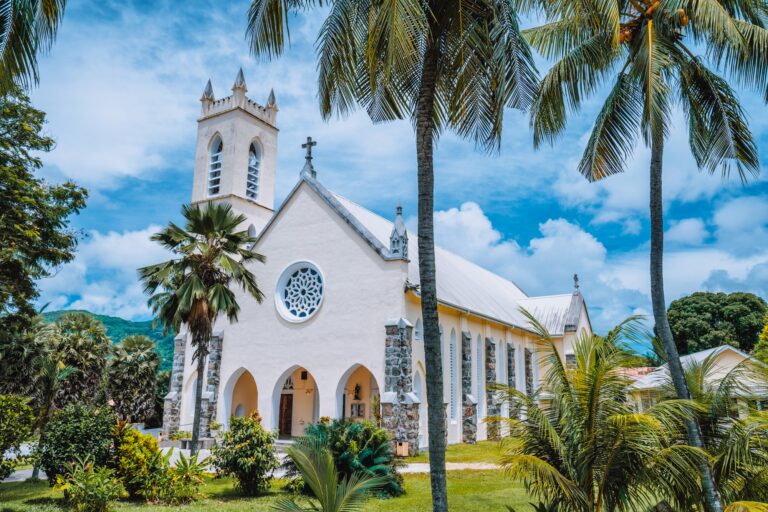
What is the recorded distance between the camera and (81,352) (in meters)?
33.8

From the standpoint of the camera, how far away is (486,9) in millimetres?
9898

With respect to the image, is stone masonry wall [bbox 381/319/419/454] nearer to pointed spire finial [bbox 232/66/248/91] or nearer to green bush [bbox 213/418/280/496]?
green bush [bbox 213/418/280/496]

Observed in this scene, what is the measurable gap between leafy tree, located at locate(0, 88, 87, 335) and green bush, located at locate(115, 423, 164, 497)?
21.7 ft

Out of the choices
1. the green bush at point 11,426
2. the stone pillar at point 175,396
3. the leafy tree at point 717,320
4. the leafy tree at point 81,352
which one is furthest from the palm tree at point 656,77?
the leafy tree at point 717,320

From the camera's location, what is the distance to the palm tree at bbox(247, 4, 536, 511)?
8484 millimetres

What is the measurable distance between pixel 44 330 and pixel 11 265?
1795 centimetres

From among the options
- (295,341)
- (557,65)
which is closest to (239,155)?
(295,341)

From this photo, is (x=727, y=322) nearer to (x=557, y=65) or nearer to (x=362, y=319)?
(x=362, y=319)

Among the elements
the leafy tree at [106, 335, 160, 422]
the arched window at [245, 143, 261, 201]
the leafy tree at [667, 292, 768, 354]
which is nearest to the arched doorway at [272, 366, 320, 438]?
the arched window at [245, 143, 261, 201]

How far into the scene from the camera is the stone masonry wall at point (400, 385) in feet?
74.7

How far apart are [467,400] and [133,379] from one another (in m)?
21.7

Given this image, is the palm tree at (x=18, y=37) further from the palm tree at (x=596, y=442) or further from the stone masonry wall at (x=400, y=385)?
the stone masonry wall at (x=400, y=385)

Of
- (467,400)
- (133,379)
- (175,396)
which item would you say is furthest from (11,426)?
(133,379)

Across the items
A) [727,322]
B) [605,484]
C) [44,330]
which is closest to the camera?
[605,484]
